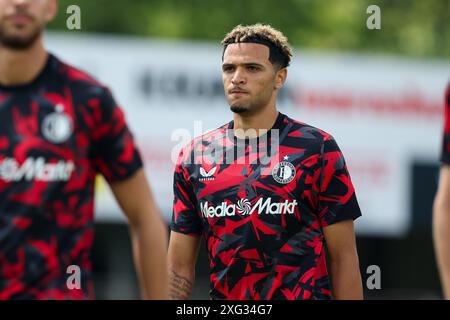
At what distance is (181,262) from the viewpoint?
7.31m

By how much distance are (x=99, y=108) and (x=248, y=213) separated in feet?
4.20

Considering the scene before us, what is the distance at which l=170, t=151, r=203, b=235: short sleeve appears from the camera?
7262mm

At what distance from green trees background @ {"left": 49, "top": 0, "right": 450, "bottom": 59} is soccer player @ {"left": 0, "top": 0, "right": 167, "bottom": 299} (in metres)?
18.3

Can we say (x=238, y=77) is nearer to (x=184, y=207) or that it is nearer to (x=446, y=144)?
(x=184, y=207)

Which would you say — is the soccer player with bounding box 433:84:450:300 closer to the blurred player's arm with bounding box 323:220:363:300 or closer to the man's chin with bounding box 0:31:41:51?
the blurred player's arm with bounding box 323:220:363:300

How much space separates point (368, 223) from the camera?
59.8 feet

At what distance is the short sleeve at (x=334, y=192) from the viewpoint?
7.07 m

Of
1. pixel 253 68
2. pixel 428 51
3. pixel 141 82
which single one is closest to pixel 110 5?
pixel 428 51

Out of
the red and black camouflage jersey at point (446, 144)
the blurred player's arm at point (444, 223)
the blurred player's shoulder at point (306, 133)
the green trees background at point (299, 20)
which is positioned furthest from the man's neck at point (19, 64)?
the green trees background at point (299, 20)

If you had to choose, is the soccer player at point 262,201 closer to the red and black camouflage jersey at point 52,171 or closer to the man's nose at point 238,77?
the man's nose at point 238,77

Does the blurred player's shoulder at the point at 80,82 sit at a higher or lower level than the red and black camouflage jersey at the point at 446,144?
higher

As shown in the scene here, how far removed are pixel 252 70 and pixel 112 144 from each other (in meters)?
1.29

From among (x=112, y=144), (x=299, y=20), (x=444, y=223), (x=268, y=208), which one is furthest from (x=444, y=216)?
(x=299, y=20)
